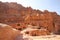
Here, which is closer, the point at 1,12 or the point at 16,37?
the point at 16,37

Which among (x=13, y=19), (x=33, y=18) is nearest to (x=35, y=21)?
(x=33, y=18)

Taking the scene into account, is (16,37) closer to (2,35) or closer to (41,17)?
(2,35)

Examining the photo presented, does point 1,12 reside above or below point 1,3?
below

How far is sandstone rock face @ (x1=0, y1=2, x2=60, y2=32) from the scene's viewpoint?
29203 mm

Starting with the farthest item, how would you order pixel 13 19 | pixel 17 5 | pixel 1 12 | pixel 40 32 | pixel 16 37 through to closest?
pixel 17 5, pixel 1 12, pixel 13 19, pixel 40 32, pixel 16 37

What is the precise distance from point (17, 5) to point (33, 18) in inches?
1011

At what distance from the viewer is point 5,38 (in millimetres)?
3490

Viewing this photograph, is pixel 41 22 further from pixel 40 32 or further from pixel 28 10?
pixel 28 10

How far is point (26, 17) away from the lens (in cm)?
3250

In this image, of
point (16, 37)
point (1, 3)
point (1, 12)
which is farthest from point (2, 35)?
point (1, 3)

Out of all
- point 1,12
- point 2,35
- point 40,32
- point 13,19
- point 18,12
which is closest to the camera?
point 2,35

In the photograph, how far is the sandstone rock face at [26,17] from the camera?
29203 mm

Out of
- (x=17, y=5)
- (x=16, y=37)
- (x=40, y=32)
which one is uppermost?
(x=17, y=5)

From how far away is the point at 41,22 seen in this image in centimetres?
2920
